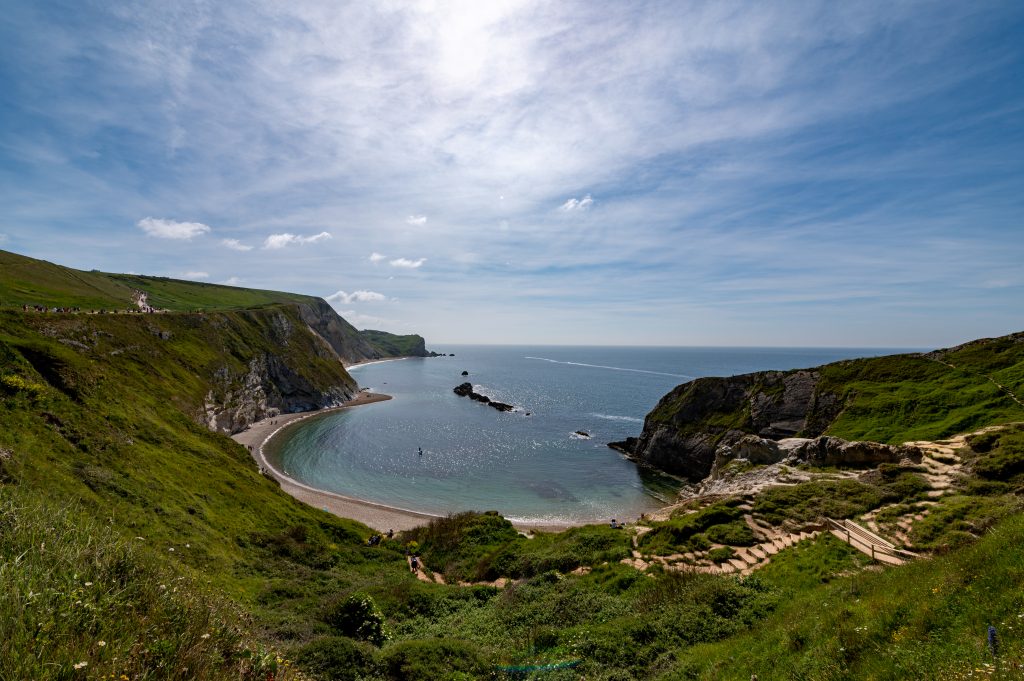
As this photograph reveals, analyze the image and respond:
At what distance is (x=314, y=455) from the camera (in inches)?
2763

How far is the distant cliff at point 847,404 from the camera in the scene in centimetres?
3766

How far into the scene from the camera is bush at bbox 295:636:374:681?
1086 centimetres

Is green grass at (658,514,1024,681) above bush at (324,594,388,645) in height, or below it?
above

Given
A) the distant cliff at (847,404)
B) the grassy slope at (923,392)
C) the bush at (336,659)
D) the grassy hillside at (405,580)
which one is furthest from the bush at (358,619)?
the distant cliff at (847,404)

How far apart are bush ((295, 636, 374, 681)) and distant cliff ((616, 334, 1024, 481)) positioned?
43.9 meters

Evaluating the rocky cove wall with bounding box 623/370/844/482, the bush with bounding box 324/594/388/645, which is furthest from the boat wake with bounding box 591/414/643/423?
the bush with bounding box 324/594/388/645

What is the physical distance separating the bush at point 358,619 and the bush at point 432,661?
104 inches

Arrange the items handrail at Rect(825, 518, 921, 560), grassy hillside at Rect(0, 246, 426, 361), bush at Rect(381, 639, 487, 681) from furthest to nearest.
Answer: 1. grassy hillside at Rect(0, 246, 426, 361)
2. handrail at Rect(825, 518, 921, 560)
3. bush at Rect(381, 639, 487, 681)

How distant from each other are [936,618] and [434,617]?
16.1 meters

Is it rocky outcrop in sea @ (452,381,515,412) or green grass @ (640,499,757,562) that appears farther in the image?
rocky outcrop in sea @ (452,381,515,412)

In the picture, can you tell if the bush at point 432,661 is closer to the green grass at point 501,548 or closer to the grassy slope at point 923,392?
the green grass at point 501,548

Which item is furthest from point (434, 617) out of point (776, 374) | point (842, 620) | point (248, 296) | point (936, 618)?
point (248, 296)

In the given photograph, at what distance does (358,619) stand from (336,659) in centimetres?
411

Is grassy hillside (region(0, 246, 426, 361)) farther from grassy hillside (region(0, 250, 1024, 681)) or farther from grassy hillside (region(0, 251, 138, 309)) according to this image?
grassy hillside (region(0, 250, 1024, 681))
